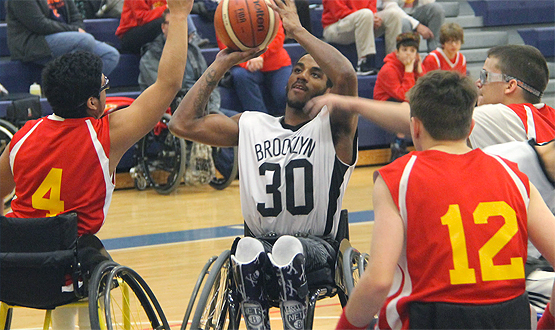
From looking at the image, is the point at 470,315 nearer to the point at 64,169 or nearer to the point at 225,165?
the point at 64,169

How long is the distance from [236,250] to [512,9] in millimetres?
9189

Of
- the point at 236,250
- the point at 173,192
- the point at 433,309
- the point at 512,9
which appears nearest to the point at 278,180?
the point at 236,250

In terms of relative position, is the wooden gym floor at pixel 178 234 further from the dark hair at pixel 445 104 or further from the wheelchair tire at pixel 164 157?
the dark hair at pixel 445 104

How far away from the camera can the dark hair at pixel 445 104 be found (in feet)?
6.39

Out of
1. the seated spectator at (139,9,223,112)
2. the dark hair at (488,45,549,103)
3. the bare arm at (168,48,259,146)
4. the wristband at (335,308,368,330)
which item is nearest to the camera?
the wristband at (335,308,368,330)

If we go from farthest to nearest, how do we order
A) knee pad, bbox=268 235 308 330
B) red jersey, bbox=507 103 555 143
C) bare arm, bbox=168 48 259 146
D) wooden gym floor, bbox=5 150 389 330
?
wooden gym floor, bbox=5 150 389 330
bare arm, bbox=168 48 259 146
red jersey, bbox=507 103 555 143
knee pad, bbox=268 235 308 330

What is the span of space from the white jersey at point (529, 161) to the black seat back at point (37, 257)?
63.9 inches

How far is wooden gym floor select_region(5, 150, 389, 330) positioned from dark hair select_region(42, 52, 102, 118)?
143cm

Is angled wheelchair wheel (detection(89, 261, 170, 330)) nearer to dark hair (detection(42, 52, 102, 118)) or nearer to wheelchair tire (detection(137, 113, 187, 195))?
dark hair (detection(42, 52, 102, 118))

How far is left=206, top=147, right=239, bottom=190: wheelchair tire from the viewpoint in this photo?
7.09 m

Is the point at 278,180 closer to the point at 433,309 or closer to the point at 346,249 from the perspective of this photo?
the point at 346,249

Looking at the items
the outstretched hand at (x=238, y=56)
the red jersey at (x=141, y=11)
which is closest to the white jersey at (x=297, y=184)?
the outstretched hand at (x=238, y=56)

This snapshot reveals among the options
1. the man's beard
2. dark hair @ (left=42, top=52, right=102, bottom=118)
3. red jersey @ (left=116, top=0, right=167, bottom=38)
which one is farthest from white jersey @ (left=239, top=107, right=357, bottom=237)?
red jersey @ (left=116, top=0, right=167, bottom=38)

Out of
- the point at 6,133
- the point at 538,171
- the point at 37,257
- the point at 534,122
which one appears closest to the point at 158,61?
the point at 6,133
